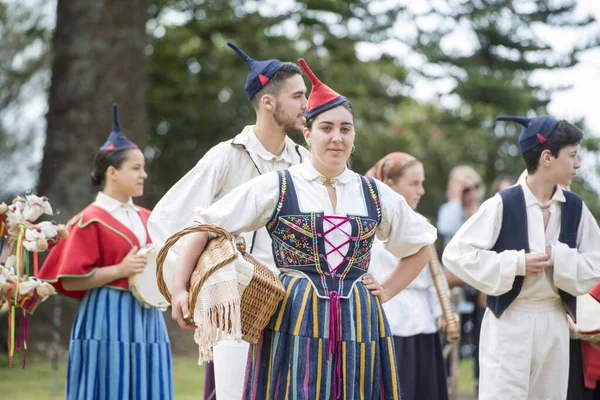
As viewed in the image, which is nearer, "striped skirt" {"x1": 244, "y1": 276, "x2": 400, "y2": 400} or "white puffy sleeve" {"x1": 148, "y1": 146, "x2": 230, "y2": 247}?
"striped skirt" {"x1": 244, "y1": 276, "x2": 400, "y2": 400}

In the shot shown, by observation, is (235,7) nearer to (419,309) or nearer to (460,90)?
(460,90)

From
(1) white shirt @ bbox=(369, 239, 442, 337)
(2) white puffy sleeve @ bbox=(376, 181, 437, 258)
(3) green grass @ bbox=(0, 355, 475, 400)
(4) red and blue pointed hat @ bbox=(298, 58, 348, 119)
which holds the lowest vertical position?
(3) green grass @ bbox=(0, 355, 475, 400)

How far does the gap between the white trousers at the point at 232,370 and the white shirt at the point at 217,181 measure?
0.40 m

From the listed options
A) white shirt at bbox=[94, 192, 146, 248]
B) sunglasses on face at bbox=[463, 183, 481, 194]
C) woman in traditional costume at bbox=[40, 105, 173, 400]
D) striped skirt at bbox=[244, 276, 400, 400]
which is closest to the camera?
striped skirt at bbox=[244, 276, 400, 400]

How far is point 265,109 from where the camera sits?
4.51 m

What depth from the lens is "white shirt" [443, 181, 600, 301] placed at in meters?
4.55

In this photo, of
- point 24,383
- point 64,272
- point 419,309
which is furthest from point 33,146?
point 419,309

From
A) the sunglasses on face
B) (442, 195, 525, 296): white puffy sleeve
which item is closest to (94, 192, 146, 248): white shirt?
(442, 195, 525, 296): white puffy sleeve

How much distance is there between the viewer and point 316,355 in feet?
11.4

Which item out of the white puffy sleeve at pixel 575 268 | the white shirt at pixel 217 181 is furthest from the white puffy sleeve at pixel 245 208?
the white puffy sleeve at pixel 575 268

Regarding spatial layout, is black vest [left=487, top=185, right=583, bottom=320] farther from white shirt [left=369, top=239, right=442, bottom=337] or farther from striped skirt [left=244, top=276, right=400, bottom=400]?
striped skirt [left=244, top=276, right=400, bottom=400]

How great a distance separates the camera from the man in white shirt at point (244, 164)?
4188 mm

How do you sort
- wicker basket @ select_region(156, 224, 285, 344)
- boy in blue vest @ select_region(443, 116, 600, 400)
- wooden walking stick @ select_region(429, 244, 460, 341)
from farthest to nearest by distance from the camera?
1. wooden walking stick @ select_region(429, 244, 460, 341)
2. boy in blue vest @ select_region(443, 116, 600, 400)
3. wicker basket @ select_region(156, 224, 285, 344)

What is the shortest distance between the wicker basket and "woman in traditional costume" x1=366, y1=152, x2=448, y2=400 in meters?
1.96
